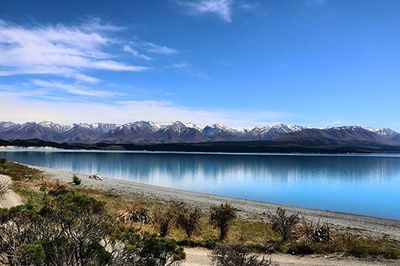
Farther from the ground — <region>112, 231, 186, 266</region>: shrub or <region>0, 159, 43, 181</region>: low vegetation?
<region>112, 231, 186, 266</region>: shrub

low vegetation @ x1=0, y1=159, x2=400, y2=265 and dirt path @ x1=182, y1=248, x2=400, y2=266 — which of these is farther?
dirt path @ x1=182, y1=248, x2=400, y2=266

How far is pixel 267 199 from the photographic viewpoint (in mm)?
68750

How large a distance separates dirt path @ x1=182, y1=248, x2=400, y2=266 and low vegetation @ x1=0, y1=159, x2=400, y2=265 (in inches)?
26.5

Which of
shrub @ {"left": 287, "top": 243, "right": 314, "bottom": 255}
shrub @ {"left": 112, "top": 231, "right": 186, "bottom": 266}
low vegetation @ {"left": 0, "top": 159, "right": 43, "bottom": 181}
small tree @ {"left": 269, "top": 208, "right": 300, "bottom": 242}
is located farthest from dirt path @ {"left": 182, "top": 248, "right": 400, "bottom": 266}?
low vegetation @ {"left": 0, "top": 159, "right": 43, "bottom": 181}

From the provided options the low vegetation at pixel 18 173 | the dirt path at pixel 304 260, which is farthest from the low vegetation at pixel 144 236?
the low vegetation at pixel 18 173

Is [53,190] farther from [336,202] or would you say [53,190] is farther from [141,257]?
[336,202]

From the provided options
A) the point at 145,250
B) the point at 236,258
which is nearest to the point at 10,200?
the point at 145,250

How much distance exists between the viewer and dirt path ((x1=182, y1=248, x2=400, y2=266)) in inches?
787

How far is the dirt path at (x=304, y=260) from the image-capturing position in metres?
20.0

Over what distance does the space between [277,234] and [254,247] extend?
5.70 meters

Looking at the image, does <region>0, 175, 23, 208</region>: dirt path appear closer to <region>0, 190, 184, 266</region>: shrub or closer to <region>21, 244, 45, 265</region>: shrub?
<region>0, 190, 184, 266</region>: shrub

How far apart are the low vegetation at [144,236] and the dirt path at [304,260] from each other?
673 millimetres

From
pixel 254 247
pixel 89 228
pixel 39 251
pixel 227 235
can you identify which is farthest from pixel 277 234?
pixel 39 251

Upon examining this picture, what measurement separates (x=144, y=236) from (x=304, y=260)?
886 centimetres
